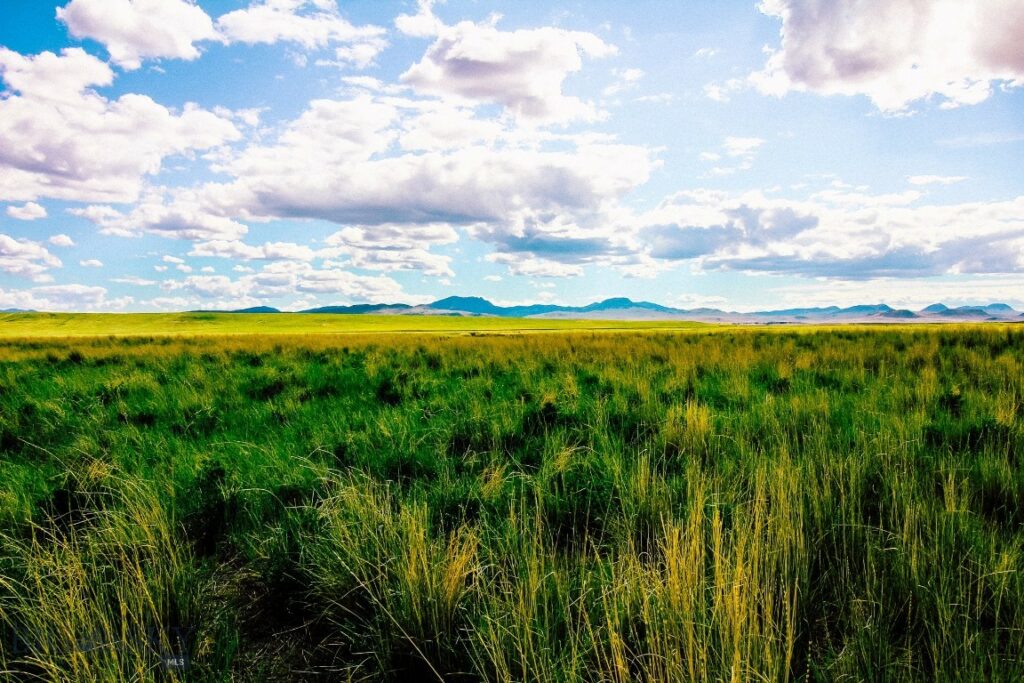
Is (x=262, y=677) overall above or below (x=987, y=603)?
below

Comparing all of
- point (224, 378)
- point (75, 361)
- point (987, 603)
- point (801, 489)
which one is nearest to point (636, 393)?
point (801, 489)

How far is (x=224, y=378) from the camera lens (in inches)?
383

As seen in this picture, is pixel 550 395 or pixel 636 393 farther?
pixel 636 393

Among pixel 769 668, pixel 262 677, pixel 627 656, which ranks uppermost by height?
pixel 769 668

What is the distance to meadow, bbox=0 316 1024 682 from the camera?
1825 mm

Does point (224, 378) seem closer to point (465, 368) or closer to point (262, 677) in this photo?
point (465, 368)

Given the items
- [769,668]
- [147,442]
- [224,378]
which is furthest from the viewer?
[224,378]

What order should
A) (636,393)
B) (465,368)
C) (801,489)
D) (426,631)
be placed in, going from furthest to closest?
1. (465,368)
2. (636,393)
3. (801,489)
4. (426,631)

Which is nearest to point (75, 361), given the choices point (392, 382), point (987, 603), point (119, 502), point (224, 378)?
point (224, 378)

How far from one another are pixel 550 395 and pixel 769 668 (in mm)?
4849

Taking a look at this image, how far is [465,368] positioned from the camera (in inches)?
422

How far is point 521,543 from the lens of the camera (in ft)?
8.73

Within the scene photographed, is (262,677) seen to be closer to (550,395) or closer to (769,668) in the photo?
(769,668)

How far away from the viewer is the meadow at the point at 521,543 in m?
1.83
